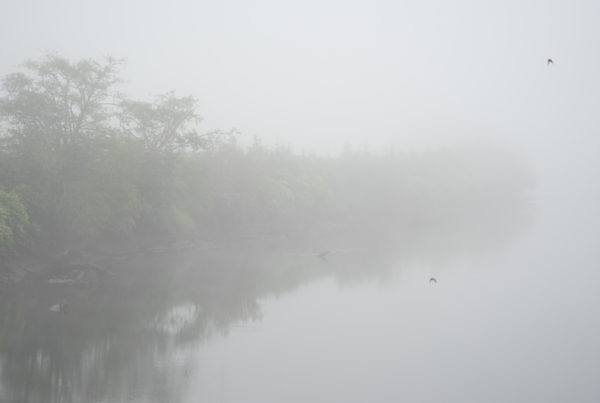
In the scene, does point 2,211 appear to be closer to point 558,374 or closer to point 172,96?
point 172,96

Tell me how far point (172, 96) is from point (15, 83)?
50.3 ft

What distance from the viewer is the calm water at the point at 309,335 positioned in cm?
1611

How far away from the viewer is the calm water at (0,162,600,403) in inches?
634

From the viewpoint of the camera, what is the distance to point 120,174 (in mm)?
35688

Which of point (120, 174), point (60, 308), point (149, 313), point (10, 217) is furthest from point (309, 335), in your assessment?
point (120, 174)

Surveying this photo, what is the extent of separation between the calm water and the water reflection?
95mm

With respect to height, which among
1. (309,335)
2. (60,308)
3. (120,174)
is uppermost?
(120,174)

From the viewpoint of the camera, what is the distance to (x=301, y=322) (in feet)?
81.4

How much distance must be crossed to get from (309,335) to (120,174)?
72.7 feet

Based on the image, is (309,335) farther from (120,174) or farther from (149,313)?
(120,174)

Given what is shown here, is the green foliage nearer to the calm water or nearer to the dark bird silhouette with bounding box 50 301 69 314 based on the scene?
the calm water

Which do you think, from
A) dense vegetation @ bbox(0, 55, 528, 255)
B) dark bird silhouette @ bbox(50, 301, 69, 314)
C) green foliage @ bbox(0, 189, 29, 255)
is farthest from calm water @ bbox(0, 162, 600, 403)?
dense vegetation @ bbox(0, 55, 528, 255)

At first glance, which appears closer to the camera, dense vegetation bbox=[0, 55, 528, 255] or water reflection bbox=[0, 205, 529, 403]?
water reflection bbox=[0, 205, 529, 403]

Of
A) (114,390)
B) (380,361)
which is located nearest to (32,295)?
(114,390)
